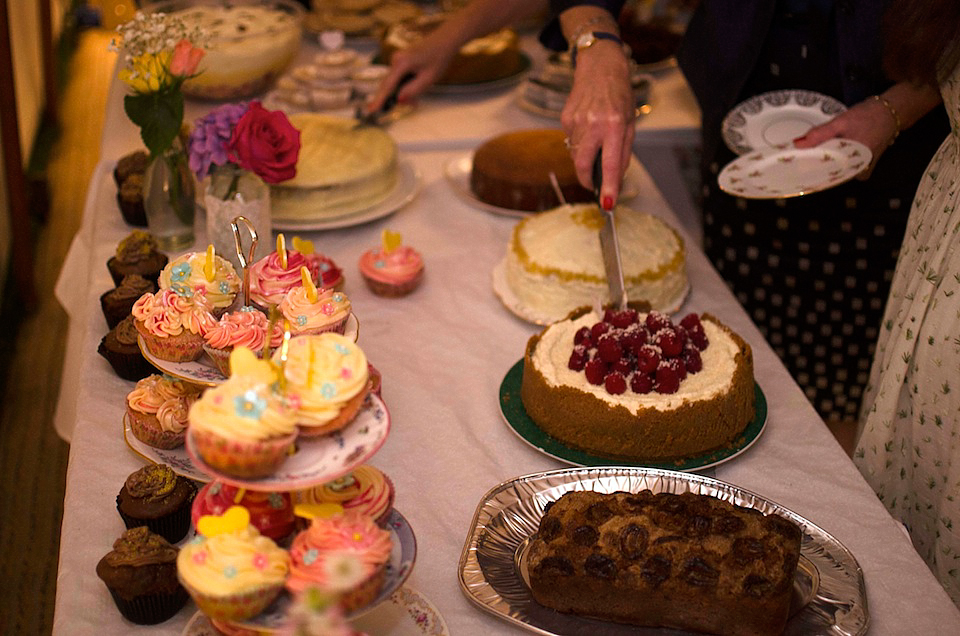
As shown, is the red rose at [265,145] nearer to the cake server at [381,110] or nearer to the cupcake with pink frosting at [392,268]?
the cupcake with pink frosting at [392,268]

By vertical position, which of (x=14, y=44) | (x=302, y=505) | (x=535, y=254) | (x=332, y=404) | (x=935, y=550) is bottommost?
(x=14, y=44)

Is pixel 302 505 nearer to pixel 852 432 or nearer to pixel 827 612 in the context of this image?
pixel 827 612

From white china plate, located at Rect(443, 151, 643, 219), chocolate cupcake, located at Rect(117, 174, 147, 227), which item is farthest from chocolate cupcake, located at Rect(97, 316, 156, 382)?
white china plate, located at Rect(443, 151, 643, 219)

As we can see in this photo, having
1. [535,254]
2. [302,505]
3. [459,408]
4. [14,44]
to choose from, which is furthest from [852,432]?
[14,44]

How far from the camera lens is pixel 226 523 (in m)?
0.96

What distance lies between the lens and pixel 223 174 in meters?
1.86

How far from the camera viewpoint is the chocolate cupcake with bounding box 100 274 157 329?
1693 millimetres

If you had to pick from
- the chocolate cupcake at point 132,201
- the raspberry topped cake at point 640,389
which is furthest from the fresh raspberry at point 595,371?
the chocolate cupcake at point 132,201

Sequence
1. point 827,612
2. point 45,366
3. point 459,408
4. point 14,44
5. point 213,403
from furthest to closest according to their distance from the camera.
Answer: point 14,44 < point 45,366 < point 459,408 < point 827,612 < point 213,403

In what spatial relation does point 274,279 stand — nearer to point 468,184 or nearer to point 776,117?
point 468,184

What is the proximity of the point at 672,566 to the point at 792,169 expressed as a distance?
39.0 inches

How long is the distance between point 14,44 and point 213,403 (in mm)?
4062

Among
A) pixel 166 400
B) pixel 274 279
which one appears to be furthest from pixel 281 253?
pixel 166 400

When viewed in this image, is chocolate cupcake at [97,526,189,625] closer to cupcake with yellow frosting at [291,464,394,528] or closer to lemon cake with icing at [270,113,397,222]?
cupcake with yellow frosting at [291,464,394,528]
